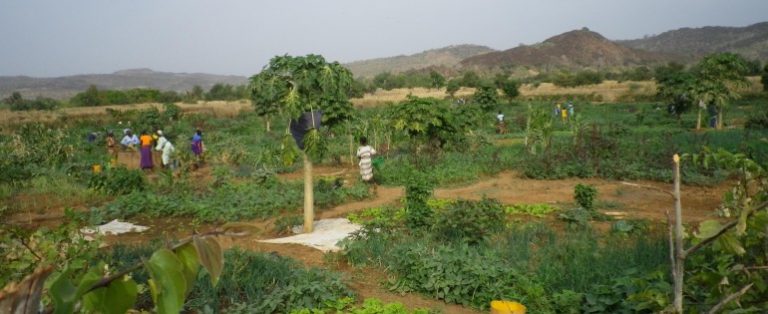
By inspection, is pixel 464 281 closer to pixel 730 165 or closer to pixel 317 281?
pixel 317 281

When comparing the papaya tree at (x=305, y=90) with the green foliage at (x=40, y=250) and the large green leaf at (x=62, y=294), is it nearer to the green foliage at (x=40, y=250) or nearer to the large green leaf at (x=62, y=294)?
the green foliage at (x=40, y=250)

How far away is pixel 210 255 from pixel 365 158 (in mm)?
11743

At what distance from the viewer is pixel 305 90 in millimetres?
7852

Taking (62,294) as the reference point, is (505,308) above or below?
below

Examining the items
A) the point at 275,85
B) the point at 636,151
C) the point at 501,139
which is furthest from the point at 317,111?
the point at 501,139

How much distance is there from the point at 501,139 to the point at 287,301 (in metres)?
18.7

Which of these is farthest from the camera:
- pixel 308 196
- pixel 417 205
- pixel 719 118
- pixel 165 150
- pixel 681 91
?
pixel 681 91

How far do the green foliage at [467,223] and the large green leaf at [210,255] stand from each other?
6.09 metres

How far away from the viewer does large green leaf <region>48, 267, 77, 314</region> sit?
3.20 ft

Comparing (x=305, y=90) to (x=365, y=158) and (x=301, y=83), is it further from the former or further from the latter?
(x=365, y=158)

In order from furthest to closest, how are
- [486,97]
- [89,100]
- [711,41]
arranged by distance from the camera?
1. [711,41]
2. [89,100]
3. [486,97]

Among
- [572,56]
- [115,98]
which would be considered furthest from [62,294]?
[572,56]

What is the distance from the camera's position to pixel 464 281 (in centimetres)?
547

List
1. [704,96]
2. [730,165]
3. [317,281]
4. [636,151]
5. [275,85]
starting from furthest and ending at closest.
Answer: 1. [704,96]
2. [636,151]
3. [275,85]
4. [317,281]
5. [730,165]
